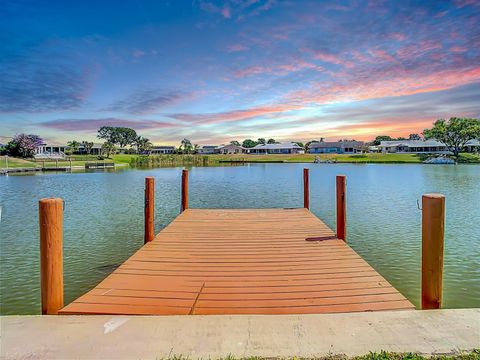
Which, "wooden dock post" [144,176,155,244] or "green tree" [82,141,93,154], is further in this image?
"green tree" [82,141,93,154]

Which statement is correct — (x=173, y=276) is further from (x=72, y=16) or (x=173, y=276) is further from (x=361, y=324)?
(x=72, y=16)

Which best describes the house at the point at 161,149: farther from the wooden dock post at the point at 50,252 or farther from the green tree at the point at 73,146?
the wooden dock post at the point at 50,252

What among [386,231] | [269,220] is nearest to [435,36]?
[386,231]

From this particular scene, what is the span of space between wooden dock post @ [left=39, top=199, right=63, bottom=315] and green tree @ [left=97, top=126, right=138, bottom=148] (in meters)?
124

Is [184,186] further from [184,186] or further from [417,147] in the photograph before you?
[417,147]

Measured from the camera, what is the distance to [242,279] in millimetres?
4703

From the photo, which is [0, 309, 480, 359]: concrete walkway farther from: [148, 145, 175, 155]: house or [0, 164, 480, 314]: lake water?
[148, 145, 175, 155]: house

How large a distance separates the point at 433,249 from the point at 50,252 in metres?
4.30

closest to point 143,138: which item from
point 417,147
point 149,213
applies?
point 417,147

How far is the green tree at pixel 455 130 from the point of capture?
235 ft

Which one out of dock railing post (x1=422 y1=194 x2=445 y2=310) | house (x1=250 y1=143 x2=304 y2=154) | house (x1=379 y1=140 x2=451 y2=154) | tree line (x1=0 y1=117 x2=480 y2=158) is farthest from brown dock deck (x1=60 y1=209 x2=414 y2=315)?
house (x1=250 y1=143 x2=304 y2=154)

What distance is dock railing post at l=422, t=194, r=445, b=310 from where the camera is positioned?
3.59 metres

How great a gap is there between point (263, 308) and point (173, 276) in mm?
1655

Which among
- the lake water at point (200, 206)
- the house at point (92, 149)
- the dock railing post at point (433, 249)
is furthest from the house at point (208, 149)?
the dock railing post at point (433, 249)
